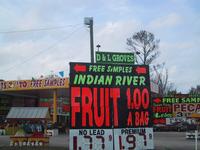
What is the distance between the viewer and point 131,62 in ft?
43.7

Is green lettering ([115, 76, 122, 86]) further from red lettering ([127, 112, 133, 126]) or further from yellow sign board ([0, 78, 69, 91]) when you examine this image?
yellow sign board ([0, 78, 69, 91])

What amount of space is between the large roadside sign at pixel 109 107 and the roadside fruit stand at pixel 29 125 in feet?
54.1

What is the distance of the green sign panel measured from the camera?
13273 millimetres

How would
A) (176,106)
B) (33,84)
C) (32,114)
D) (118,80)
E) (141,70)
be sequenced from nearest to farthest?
(118,80) < (141,70) < (32,114) < (33,84) < (176,106)

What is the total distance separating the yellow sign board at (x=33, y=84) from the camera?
54375 mm

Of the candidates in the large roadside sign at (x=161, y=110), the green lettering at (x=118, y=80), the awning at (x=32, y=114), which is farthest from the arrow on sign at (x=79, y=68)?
the large roadside sign at (x=161, y=110)

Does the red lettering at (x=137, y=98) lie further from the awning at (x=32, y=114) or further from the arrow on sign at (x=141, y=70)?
the awning at (x=32, y=114)

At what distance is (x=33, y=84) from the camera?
56.2 metres

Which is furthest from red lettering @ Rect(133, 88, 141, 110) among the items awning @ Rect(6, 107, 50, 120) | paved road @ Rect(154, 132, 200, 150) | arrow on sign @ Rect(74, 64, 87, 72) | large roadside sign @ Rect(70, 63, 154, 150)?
awning @ Rect(6, 107, 50, 120)

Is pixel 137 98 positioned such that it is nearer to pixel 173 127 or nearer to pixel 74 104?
pixel 74 104

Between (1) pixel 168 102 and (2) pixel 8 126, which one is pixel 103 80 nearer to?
(2) pixel 8 126

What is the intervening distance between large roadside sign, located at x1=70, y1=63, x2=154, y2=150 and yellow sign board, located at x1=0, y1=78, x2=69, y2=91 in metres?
41.5

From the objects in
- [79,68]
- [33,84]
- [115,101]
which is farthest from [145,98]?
[33,84]

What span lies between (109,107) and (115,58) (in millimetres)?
2007
